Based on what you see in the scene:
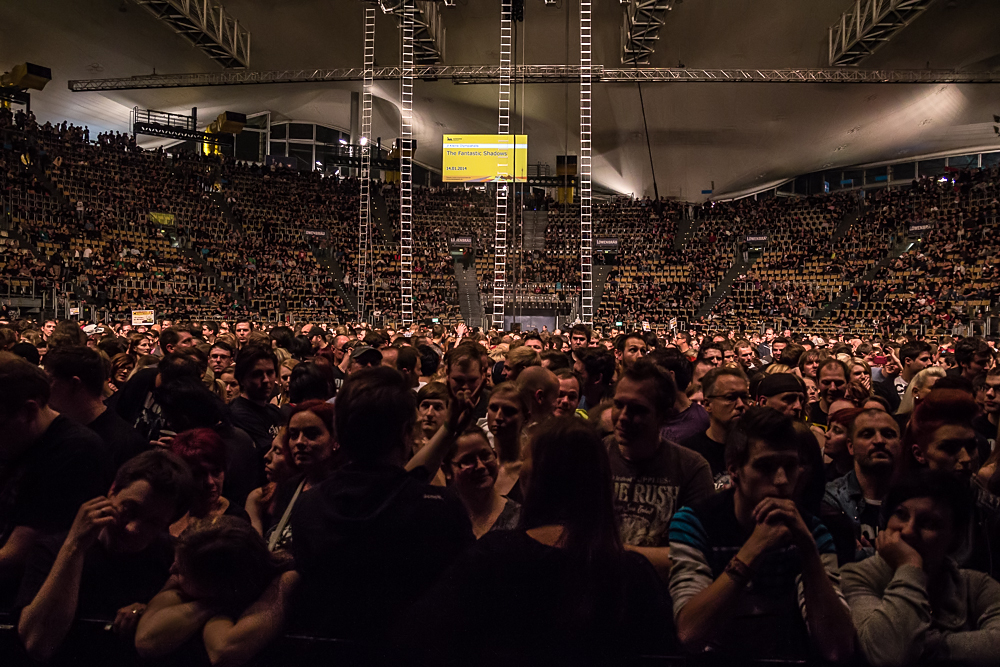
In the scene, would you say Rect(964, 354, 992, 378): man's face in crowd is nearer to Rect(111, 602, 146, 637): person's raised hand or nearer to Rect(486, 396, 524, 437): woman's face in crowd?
Rect(486, 396, 524, 437): woman's face in crowd

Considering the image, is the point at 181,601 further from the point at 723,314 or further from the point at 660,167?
the point at 660,167

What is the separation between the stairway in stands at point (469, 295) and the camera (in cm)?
3472

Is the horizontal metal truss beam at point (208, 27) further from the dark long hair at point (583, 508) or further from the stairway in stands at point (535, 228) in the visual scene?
the dark long hair at point (583, 508)

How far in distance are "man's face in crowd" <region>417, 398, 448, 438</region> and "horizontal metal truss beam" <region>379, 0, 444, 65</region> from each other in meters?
23.7

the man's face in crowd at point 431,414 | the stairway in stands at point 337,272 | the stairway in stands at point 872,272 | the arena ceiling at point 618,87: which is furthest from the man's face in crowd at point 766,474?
the stairway in stands at point 872,272

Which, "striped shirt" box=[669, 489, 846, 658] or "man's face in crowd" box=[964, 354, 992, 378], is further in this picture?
"man's face in crowd" box=[964, 354, 992, 378]

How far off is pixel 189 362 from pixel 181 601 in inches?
105

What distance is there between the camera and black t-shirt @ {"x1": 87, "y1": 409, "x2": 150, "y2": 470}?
10.9 ft

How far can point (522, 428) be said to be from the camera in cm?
383

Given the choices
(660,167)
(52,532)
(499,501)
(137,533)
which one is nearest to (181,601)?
(137,533)

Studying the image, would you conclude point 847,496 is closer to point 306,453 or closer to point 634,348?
point 306,453

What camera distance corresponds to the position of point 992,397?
5047mm

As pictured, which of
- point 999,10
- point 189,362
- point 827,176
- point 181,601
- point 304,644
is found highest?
point 999,10

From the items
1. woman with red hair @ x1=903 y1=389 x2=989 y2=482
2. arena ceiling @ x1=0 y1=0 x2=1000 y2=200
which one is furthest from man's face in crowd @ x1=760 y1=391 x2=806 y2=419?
arena ceiling @ x1=0 y1=0 x2=1000 y2=200
